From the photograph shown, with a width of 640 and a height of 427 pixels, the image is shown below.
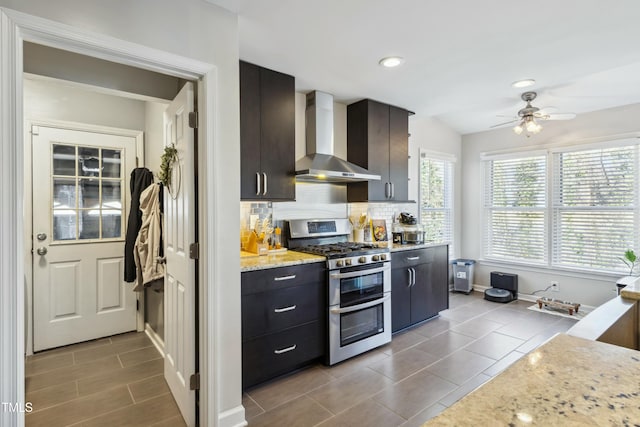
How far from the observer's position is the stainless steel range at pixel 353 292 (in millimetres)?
2852

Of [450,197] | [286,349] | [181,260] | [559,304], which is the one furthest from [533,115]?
[181,260]

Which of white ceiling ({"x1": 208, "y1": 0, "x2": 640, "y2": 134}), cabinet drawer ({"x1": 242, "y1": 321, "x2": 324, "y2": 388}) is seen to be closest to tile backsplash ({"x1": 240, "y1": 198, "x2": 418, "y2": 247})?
cabinet drawer ({"x1": 242, "y1": 321, "x2": 324, "y2": 388})

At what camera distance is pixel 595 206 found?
421cm

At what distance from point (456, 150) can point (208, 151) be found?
4.47 meters

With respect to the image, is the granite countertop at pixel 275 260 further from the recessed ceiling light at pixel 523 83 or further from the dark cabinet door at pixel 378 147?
the recessed ceiling light at pixel 523 83

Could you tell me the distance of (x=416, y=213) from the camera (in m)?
4.74

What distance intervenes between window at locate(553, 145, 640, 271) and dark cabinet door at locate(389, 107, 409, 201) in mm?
2117

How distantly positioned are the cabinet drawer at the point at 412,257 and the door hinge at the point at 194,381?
6.82 feet

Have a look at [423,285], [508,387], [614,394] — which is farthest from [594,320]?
[423,285]

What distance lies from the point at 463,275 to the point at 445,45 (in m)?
3.67

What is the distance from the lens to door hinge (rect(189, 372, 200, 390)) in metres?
2.04

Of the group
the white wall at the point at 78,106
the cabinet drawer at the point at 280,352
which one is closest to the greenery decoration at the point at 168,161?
the cabinet drawer at the point at 280,352

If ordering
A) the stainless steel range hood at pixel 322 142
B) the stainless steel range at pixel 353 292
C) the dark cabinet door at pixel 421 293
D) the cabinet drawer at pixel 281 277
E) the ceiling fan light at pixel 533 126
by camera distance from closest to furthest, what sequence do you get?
the cabinet drawer at pixel 281 277, the stainless steel range at pixel 353 292, the stainless steel range hood at pixel 322 142, the ceiling fan light at pixel 533 126, the dark cabinet door at pixel 421 293

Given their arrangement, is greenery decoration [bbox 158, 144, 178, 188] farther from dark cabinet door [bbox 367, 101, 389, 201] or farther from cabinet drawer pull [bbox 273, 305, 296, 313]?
dark cabinet door [bbox 367, 101, 389, 201]
